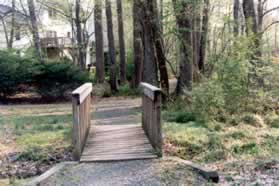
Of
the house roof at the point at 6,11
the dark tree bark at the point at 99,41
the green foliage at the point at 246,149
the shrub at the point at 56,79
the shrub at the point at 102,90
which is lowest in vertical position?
the green foliage at the point at 246,149

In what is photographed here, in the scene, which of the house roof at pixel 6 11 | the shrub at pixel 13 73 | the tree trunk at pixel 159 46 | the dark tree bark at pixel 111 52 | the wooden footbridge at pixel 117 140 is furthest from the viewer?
the house roof at pixel 6 11

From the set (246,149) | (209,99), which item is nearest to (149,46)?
(209,99)

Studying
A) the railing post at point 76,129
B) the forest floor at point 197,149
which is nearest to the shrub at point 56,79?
the forest floor at point 197,149

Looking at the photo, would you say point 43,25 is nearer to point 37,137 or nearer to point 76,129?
point 37,137

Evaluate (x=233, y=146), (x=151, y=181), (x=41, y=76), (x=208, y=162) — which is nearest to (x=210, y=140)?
(x=233, y=146)

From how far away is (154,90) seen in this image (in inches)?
209

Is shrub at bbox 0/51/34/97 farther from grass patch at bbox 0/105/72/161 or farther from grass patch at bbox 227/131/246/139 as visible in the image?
grass patch at bbox 227/131/246/139

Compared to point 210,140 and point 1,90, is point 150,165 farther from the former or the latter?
point 1,90

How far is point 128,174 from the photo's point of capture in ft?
14.8

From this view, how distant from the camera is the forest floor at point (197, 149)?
4826mm

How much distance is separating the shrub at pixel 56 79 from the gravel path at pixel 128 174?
425 inches

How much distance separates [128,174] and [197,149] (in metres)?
1.81

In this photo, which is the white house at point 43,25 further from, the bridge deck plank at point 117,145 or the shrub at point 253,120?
the shrub at point 253,120

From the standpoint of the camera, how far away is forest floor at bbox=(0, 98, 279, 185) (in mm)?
4826
